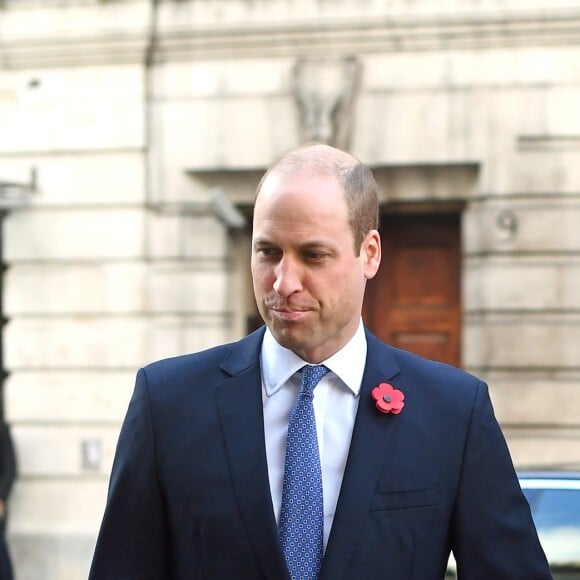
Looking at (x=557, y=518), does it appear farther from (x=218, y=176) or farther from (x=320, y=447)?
(x=218, y=176)

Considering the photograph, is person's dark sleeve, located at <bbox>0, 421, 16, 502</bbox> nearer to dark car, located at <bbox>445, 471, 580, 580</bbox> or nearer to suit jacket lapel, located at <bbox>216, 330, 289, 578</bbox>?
dark car, located at <bbox>445, 471, 580, 580</bbox>

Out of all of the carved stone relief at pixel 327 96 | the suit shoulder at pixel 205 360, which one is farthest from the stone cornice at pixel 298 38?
the suit shoulder at pixel 205 360

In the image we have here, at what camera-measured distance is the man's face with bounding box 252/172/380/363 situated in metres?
2.45

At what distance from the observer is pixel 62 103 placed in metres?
9.99

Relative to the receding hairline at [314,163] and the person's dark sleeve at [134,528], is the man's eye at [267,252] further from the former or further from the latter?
the person's dark sleeve at [134,528]

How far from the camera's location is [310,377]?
261 centimetres

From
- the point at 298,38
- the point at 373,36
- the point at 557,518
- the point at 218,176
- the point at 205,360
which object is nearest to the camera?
the point at 205,360

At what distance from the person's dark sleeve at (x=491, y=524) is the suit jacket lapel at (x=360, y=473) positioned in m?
0.20

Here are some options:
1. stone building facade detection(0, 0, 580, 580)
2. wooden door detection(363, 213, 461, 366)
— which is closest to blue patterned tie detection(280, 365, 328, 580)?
stone building facade detection(0, 0, 580, 580)

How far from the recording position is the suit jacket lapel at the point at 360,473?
2469mm

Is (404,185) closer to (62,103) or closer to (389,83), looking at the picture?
(389,83)

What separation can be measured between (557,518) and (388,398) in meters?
2.17

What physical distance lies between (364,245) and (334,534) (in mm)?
634

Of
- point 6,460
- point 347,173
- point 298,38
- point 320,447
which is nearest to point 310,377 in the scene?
point 320,447
